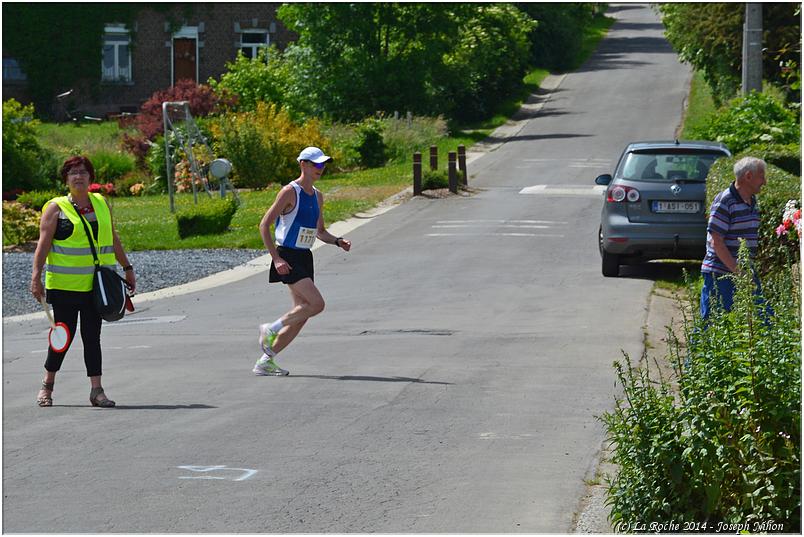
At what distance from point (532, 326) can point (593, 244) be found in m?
8.06

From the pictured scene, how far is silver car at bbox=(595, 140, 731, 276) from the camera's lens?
650 inches

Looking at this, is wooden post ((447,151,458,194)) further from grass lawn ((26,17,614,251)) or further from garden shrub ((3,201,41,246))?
garden shrub ((3,201,41,246))

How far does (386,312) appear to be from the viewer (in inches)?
592

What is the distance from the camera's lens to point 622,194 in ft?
55.3

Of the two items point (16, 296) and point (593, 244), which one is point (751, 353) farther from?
point (593, 244)

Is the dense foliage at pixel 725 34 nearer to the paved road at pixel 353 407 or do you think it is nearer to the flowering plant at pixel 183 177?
the flowering plant at pixel 183 177

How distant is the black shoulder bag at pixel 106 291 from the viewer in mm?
9180

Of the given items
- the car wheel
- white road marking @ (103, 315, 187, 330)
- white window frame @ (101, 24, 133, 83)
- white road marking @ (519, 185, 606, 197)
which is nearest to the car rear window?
the car wheel

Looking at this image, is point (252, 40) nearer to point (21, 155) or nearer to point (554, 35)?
point (554, 35)

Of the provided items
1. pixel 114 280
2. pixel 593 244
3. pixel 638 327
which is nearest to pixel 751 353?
pixel 114 280

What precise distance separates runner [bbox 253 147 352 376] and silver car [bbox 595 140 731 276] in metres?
6.92

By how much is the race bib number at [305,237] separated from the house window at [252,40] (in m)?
49.5

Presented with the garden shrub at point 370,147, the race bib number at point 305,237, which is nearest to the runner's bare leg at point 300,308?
the race bib number at point 305,237

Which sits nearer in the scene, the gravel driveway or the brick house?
the gravel driveway
